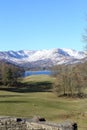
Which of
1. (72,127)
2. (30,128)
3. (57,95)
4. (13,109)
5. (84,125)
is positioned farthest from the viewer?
(57,95)

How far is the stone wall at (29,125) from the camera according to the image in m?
14.1

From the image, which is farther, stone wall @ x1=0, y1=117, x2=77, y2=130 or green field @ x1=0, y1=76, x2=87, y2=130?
green field @ x1=0, y1=76, x2=87, y2=130

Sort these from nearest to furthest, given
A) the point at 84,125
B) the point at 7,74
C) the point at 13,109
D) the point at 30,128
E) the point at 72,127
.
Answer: the point at 72,127
the point at 30,128
the point at 84,125
the point at 13,109
the point at 7,74

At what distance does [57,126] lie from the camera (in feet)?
46.3

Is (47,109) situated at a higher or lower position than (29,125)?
lower

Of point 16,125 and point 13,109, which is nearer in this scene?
point 16,125

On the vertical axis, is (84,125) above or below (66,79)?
below

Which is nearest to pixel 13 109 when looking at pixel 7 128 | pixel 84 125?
pixel 84 125

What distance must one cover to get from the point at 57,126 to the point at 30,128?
1613 millimetres

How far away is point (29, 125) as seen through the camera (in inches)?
604

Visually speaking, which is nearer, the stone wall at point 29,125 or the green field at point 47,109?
the stone wall at point 29,125

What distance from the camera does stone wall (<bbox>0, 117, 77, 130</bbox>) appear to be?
14.1 metres

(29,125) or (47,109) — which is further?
(47,109)

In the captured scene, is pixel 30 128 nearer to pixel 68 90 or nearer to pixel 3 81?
pixel 68 90
